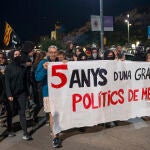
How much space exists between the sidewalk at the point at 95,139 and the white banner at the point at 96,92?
0.77 ft

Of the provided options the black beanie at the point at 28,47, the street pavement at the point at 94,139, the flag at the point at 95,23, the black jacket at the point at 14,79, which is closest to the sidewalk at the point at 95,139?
the street pavement at the point at 94,139

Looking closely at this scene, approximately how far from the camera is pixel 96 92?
24.4 feet

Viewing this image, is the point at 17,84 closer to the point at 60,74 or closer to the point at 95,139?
the point at 60,74

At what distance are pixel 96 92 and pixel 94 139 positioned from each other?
917mm

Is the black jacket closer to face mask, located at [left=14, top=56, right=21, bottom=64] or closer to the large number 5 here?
face mask, located at [left=14, top=56, right=21, bottom=64]

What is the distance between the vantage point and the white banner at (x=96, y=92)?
6.89 m

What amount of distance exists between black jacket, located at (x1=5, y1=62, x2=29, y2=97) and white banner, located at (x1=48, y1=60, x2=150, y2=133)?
2.04 ft

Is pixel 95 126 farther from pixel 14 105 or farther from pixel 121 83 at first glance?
pixel 14 105

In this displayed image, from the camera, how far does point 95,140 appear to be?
6.95 metres

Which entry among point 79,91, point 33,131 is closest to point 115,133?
point 79,91

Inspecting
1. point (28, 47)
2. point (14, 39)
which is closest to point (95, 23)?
point (14, 39)

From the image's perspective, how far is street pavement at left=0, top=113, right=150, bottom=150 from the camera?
6.57m

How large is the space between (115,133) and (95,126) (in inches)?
28.4

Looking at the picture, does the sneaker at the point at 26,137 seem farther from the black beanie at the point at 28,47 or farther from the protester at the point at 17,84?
the black beanie at the point at 28,47
